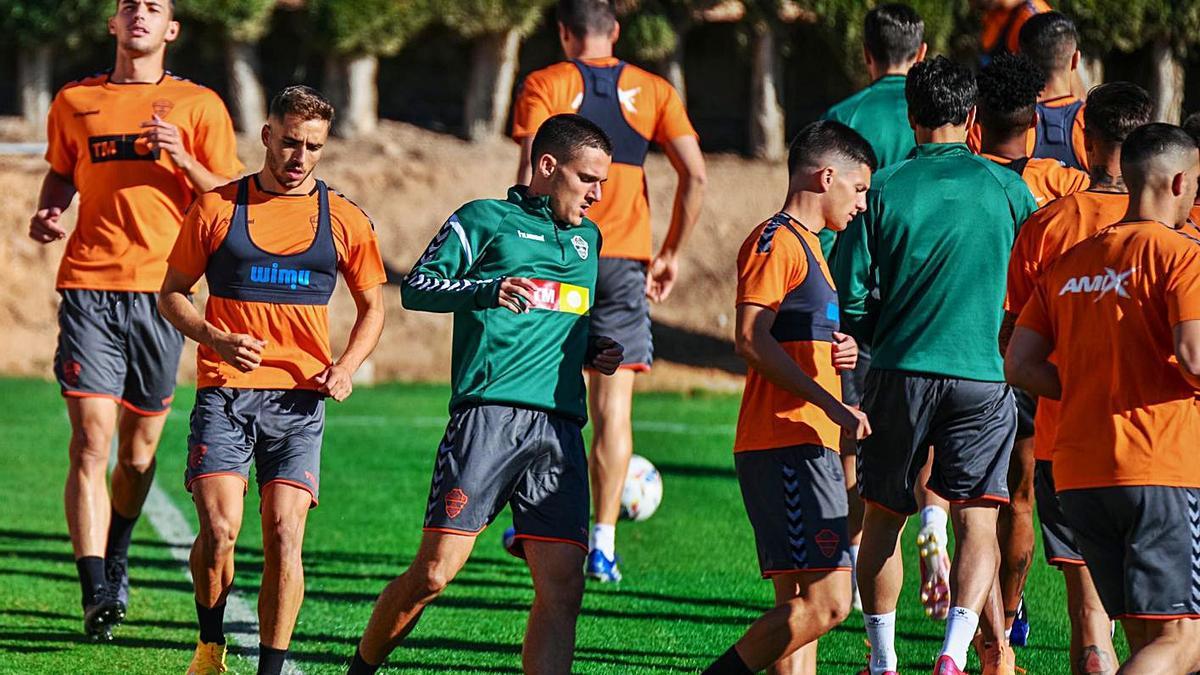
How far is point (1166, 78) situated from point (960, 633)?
22.3m

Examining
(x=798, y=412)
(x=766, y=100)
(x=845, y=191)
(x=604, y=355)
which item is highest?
(x=766, y=100)

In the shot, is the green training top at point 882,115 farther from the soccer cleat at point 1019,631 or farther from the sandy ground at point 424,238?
the sandy ground at point 424,238

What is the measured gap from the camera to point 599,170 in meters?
5.98

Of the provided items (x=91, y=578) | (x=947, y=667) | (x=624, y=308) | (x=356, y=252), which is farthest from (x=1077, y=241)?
(x=91, y=578)

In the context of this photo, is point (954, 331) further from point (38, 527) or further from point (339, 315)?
point (339, 315)

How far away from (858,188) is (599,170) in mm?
906

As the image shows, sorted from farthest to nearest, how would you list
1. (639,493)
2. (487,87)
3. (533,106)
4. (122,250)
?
(487,87), (639,493), (533,106), (122,250)

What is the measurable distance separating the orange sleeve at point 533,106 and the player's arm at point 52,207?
2.24 metres

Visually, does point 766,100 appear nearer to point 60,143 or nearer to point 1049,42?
point 1049,42

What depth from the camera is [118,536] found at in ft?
26.9

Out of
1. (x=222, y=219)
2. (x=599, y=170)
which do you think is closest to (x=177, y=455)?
(x=222, y=219)

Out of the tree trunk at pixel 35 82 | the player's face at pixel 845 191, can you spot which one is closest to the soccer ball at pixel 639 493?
the player's face at pixel 845 191

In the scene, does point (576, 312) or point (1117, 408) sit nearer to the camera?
point (1117, 408)

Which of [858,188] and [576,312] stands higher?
[858,188]
